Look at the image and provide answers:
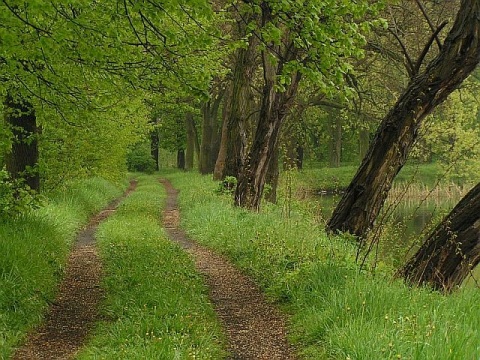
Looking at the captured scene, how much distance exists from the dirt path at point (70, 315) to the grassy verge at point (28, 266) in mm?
136

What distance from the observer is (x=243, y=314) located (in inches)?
275

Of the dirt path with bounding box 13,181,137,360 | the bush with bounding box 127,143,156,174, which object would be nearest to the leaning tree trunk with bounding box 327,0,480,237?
the dirt path with bounding box 13,181,137,360

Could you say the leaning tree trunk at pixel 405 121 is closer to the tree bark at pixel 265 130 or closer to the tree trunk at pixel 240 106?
the tree bark at pixel 265 130

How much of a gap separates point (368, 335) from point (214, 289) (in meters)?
3.69

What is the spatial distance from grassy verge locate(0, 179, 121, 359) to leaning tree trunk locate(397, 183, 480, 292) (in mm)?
4753

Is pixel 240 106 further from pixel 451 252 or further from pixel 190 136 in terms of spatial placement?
pixel 190 136

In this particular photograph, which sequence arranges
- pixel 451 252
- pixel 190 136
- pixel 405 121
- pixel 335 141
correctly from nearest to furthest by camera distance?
pixel 451 252 < pixel 405 121 < pixel 190 136 < pixel 335 141

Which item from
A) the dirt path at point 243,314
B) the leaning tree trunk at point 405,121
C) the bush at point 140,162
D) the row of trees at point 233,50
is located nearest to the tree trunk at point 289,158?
the row of trees at point 233,50

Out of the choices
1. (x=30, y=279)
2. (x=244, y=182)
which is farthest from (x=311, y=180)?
(x=30, y=279)

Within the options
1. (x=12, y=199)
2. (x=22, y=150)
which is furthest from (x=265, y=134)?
(x=12, y=199)

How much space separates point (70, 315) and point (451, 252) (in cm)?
493

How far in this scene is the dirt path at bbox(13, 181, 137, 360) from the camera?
5.75 m

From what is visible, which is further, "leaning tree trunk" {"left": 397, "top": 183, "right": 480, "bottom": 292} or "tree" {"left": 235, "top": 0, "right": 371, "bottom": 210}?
"leaning tree trunk" {"left": 397, "top": 183, "right": 480, "bottom": 292}

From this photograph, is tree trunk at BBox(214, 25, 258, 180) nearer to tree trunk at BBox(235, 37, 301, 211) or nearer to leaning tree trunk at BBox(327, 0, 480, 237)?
tree trunk at BBox(235, 37, 301, 211)
